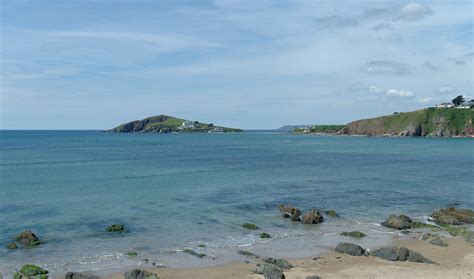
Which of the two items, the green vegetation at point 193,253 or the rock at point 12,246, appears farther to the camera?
the rock at point 12,246

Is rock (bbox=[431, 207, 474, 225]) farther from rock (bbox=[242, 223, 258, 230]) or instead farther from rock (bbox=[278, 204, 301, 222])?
rock (bbox=[242, 223, 258, 230])

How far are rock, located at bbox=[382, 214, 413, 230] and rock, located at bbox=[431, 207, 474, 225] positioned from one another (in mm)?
4093

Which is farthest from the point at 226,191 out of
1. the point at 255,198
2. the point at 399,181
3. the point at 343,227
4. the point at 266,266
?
the point at 266,266

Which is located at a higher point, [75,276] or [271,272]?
[271,272]

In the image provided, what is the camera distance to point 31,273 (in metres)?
32.0

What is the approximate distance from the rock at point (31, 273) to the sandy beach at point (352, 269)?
4959 mm

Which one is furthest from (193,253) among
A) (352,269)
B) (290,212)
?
(290,212)

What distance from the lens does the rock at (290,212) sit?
4991 centimetres

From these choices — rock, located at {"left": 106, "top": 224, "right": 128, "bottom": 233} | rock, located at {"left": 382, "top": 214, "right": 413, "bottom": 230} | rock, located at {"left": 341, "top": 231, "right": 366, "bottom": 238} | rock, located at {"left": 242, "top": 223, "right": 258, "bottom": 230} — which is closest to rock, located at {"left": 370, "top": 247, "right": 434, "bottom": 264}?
rock, located at {"left": 341, "top": 231, "right": 366, "bottom": 238}

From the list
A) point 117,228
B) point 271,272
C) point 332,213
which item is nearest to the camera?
A: point 271,272

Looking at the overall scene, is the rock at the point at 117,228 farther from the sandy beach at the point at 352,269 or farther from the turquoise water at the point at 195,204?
the sandy beach at the point at 352,269

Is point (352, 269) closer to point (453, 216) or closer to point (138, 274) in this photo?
point (138, 274)

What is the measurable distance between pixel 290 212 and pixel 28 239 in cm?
2790

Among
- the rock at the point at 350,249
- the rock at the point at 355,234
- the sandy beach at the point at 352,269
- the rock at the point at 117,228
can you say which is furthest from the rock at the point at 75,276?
the rock at the point at 355,234
